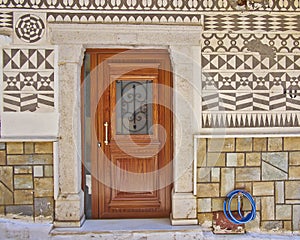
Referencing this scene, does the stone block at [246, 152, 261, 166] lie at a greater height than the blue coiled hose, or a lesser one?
greater

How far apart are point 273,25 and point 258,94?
2.41 ft

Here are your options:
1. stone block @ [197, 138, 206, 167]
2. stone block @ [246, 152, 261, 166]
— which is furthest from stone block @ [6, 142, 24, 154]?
stone block @ [246, 152, 261, 166]

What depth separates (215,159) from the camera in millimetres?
3689

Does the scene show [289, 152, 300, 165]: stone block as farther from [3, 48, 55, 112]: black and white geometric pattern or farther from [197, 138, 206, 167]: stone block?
[3, 48, 55, 112]: black and white geometric pattern

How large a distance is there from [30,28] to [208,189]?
8.07 feet

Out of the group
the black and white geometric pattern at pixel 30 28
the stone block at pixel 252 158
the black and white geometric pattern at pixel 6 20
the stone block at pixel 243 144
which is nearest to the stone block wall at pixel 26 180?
the black and white geometric pattern at pixel 30 28

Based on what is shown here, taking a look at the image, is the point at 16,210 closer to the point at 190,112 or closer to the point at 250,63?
the point at 190,112

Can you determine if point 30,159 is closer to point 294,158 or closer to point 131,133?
point 131,133

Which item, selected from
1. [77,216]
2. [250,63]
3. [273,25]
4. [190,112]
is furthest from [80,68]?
[273,25]

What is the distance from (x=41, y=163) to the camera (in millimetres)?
3604

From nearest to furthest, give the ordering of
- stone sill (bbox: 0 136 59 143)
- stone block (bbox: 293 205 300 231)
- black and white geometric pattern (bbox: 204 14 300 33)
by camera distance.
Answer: stone sill (bbox: 0 136 59 143)
black and white geometric pattern (bbox: 204 14 300 33)
stone block (bbox: 293 205 300 231)

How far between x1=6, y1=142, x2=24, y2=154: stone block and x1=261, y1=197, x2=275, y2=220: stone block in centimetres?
256

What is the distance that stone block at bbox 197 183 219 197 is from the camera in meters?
3.69

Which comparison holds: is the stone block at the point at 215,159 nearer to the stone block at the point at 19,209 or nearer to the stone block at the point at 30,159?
the stone block at the point at 30,159
